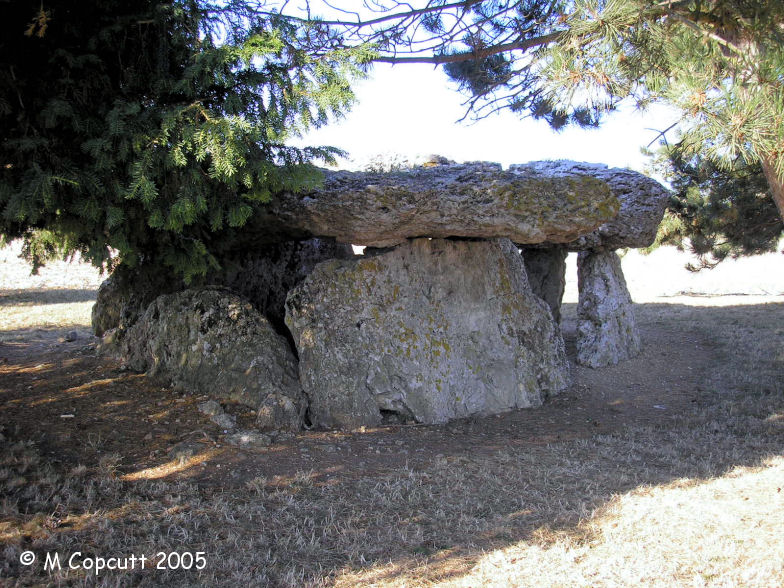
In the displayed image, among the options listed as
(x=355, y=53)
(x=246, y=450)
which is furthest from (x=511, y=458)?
(x=355, y=53)

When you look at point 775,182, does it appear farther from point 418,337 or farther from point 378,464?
point 378,464

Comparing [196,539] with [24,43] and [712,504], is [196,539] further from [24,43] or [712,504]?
[24,43]

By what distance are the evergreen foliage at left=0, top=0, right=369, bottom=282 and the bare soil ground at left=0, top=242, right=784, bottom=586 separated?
5.70 feet

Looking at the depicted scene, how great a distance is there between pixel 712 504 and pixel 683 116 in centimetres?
299

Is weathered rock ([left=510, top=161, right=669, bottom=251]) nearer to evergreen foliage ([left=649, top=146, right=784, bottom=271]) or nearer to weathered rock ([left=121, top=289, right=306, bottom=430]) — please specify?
evergreen foliage ([left=649, top=146, right=784, bottom=271])

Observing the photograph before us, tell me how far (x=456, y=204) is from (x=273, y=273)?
305 cm

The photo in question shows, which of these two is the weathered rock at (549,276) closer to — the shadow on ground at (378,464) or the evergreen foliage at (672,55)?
the shadow on ground at (378,464)

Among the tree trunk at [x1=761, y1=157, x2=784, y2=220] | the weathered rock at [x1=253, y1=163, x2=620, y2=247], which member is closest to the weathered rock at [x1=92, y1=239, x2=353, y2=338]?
the weathered rock at [x1=253, y1=163, x2=620, y2=247]

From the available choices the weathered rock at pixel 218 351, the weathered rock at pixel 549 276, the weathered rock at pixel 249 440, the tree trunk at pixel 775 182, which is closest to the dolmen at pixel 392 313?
the weathered rock at pixel 218 351

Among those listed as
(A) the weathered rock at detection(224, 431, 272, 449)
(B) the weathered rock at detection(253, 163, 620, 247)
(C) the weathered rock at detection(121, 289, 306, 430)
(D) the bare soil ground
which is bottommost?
(D) the bare soil ground

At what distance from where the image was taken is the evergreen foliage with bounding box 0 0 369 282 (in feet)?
14.4

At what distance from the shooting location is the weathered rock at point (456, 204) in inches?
237

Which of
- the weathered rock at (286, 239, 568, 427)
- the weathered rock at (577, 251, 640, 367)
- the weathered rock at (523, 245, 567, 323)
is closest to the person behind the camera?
the weathered rock at (286, 239, 568, 427)

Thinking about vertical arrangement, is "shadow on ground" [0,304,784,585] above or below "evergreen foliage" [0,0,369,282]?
below
